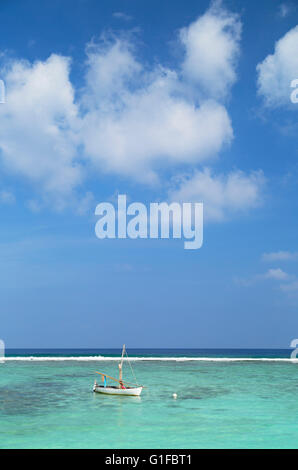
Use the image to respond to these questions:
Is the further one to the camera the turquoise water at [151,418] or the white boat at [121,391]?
the white boat at [121,391]

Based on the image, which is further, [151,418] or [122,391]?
[122,391]

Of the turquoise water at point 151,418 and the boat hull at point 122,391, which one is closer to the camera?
the turquoise water at point 151,418

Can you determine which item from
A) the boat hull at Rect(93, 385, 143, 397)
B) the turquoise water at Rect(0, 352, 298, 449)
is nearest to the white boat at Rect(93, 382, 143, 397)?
the boat hull at Rect(93, 385, 143, 397)

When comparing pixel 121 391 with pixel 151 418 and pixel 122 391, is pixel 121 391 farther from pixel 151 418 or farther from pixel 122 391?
pixel 151 418

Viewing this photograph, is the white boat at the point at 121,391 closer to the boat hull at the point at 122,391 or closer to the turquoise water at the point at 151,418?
the boat hull at the point at 122,391

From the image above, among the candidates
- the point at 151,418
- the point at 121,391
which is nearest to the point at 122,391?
the point at 121,391

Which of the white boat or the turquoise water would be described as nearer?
the turquoise water

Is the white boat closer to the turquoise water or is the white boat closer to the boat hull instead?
the boat hull

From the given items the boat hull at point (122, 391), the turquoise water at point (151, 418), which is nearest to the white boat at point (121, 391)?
the boat hull at point (122, 391)

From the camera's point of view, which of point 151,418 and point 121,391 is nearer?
point 151,418

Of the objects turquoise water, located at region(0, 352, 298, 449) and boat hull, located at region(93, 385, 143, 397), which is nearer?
turquoise water, located at region(0, 352, 298, 449)

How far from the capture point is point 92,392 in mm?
32219
